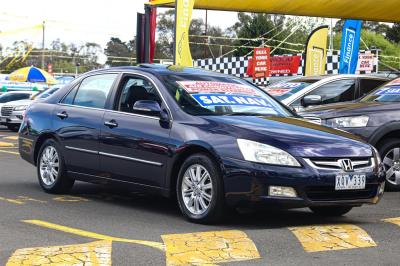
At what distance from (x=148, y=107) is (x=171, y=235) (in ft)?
4.98

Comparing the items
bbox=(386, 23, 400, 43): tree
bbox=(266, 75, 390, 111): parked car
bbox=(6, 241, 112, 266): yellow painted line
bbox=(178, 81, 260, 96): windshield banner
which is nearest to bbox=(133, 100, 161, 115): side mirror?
bbox=(178, 81, 260, 96): windshield banner

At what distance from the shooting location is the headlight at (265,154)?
5.88m

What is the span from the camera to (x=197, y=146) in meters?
6.30

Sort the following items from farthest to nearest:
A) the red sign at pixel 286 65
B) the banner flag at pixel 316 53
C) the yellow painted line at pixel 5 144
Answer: the red sign at pixel 286 65, the banner flag at pixel 316 53, the yellow painted line at pixel 5 144

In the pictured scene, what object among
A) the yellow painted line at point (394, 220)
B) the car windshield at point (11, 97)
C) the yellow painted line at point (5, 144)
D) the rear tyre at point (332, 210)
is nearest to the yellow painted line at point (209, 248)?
the rear tyre at point (332, 210)

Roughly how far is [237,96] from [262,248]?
215cm

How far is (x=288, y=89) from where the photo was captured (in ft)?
36.6

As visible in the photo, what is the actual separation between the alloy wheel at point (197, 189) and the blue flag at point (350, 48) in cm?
1218

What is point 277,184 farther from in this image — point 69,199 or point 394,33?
point 394,33

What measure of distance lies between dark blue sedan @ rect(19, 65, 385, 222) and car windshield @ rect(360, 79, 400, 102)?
96.2 inches

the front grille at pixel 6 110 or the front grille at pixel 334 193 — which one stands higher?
the front grille at pixel 334 193

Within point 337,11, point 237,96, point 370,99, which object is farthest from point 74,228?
point 337,11

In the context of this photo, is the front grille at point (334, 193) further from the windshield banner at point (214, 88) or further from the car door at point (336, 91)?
the car door at point (336, 91)

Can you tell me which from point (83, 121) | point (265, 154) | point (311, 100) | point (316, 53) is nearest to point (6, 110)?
point (316, 53)
